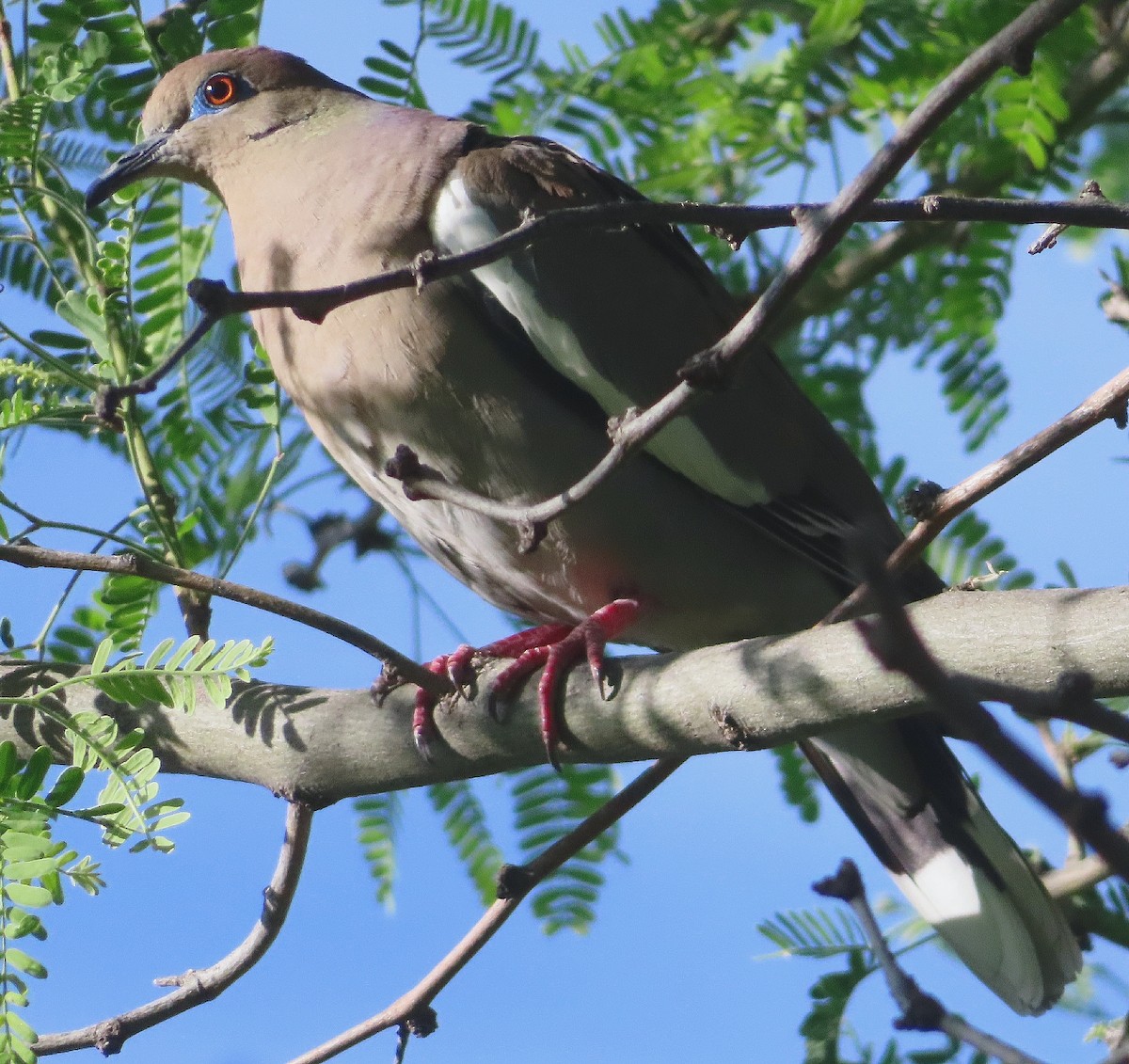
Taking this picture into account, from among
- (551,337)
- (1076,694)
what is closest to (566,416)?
(551,337)

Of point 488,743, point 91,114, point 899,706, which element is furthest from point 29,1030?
point 91,114

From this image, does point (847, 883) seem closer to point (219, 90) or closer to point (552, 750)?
point (552, 750)

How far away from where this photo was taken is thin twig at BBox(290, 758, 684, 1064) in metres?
2.06

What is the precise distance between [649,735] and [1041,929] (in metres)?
1.19

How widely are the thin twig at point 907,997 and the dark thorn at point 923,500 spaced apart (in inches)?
21.5

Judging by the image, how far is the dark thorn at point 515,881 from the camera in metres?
2.06

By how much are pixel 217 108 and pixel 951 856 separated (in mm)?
2096

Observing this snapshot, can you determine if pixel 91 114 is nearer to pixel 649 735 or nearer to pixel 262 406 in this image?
pixel 262 406

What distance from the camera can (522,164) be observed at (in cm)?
267

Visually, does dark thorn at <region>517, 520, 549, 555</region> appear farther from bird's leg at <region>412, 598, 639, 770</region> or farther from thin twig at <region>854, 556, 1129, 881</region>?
thin twig at <region>854, 556, 1129, 881</region>

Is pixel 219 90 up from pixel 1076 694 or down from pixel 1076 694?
up

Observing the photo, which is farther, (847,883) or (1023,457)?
(847,883)

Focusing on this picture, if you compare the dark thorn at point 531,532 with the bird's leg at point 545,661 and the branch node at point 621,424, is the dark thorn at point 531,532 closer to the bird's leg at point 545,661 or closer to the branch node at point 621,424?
the branch node at point 621,424

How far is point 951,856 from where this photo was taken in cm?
284
